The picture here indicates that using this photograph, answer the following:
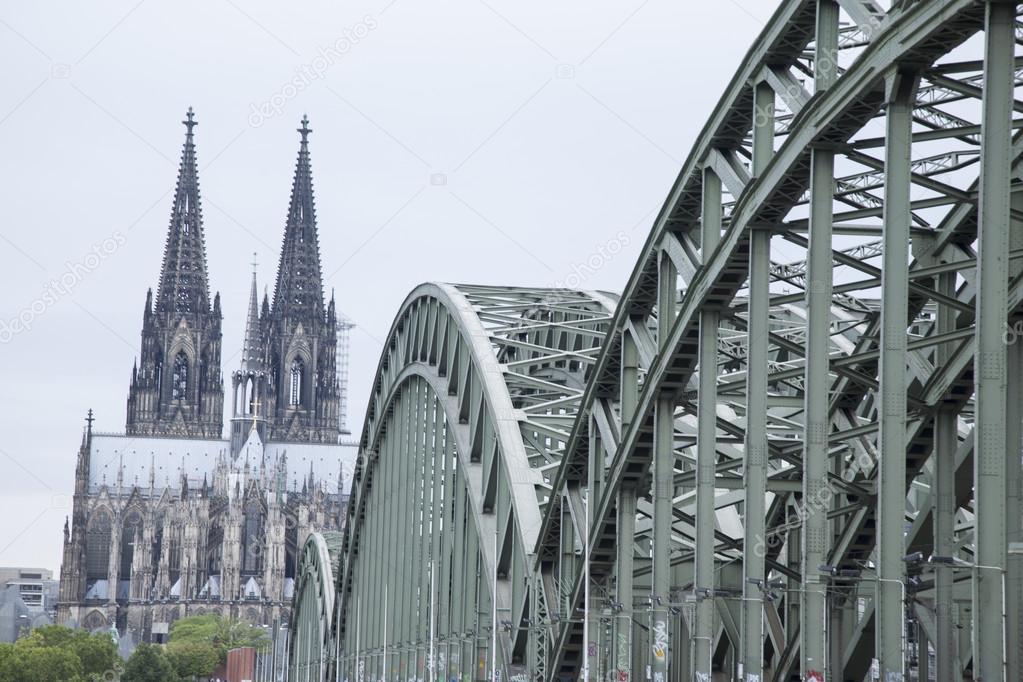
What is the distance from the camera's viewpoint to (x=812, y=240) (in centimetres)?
2212

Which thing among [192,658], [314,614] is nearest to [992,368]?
[314,614]

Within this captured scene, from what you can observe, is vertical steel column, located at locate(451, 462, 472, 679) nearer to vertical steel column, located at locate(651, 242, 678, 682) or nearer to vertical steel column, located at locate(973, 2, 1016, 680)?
vertical steel column, located at locate(651, 242, 678, 682)

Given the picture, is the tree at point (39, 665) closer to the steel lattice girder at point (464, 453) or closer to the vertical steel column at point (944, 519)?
the steel lattice girder at point (464, 453)

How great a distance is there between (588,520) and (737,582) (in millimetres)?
2963

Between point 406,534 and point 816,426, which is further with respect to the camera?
point 406,534

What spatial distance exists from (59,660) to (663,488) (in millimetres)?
132391

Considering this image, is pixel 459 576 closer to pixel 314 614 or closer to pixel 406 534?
pixel 406 534

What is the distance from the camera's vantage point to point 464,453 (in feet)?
158

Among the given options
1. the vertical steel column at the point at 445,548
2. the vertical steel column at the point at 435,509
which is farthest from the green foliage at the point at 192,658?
the vertical steel column at the point at 445,548

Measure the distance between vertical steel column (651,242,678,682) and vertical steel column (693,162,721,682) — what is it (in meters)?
1.17

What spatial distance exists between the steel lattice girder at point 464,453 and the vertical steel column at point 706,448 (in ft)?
42.0

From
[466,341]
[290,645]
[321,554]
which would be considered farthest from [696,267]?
[290,645]

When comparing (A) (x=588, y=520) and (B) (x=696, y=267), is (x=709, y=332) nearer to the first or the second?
(B) (x=696, y=267)

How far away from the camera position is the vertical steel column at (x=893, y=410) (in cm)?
2009
